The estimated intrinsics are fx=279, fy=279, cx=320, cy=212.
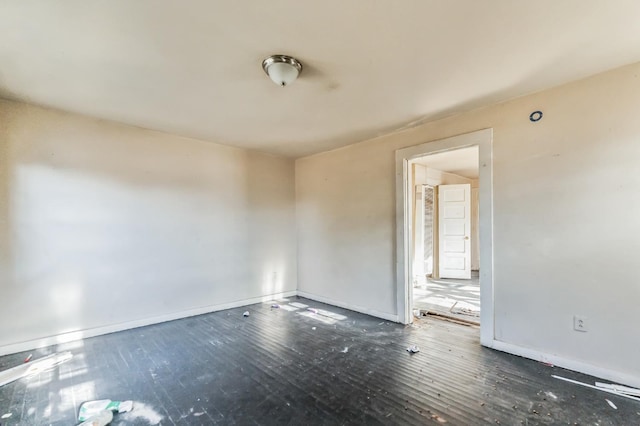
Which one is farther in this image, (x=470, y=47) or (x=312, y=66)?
(x=312, y=66)

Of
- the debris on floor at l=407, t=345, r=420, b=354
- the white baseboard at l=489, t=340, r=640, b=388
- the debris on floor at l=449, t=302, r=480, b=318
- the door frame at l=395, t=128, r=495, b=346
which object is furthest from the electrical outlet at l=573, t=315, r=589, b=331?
the debris on floor at l=449, t=302, r=480, b=318

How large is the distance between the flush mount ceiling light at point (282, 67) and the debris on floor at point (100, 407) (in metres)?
2.61

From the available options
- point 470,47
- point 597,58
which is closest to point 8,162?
point 470,47

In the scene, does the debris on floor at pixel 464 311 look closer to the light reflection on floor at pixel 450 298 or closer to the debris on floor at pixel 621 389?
the light reflection on floor at pixel 450 298

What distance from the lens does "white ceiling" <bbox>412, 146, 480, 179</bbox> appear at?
5082mm

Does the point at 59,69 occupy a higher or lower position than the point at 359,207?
higher

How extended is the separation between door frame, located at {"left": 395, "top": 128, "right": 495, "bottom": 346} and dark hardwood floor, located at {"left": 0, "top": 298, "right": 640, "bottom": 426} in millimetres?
345

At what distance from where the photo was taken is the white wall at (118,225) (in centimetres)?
287

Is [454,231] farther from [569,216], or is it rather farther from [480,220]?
[569,216]

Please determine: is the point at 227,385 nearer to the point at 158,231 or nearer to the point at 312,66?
the point at 158,231

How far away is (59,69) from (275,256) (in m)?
3.54

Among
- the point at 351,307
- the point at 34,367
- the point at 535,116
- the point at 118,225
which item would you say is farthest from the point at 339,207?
the point at 34,367

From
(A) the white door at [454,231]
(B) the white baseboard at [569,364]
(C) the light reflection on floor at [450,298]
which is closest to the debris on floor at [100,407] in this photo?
(B) the white baseboard at [569,364]

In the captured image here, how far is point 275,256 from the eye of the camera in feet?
16.1
